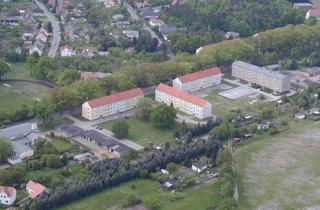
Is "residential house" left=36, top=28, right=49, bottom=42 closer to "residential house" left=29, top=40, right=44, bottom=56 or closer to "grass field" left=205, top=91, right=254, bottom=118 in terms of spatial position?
"residential house" left=29, top=40, right=44, bottom=56

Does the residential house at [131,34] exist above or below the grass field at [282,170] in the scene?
above

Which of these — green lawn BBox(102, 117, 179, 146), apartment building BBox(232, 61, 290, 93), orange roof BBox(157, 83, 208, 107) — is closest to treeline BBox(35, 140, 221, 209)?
green lawn BBox(102, 117, 179, 146)

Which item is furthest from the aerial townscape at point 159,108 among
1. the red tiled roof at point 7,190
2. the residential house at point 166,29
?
the residential house at point 166,29

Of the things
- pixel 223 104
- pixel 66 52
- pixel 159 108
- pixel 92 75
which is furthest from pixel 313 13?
pixel 159 108

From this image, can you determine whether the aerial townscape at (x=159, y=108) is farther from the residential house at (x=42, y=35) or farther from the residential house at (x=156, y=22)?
the residential house at (x=156, y=22)

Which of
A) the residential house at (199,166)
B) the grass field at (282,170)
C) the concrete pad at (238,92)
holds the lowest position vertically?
the grass field at (282,170)

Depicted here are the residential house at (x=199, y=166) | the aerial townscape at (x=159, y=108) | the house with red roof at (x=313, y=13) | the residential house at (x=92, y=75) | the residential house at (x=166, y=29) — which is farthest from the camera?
the house with red roof at (x=313, y=13)
